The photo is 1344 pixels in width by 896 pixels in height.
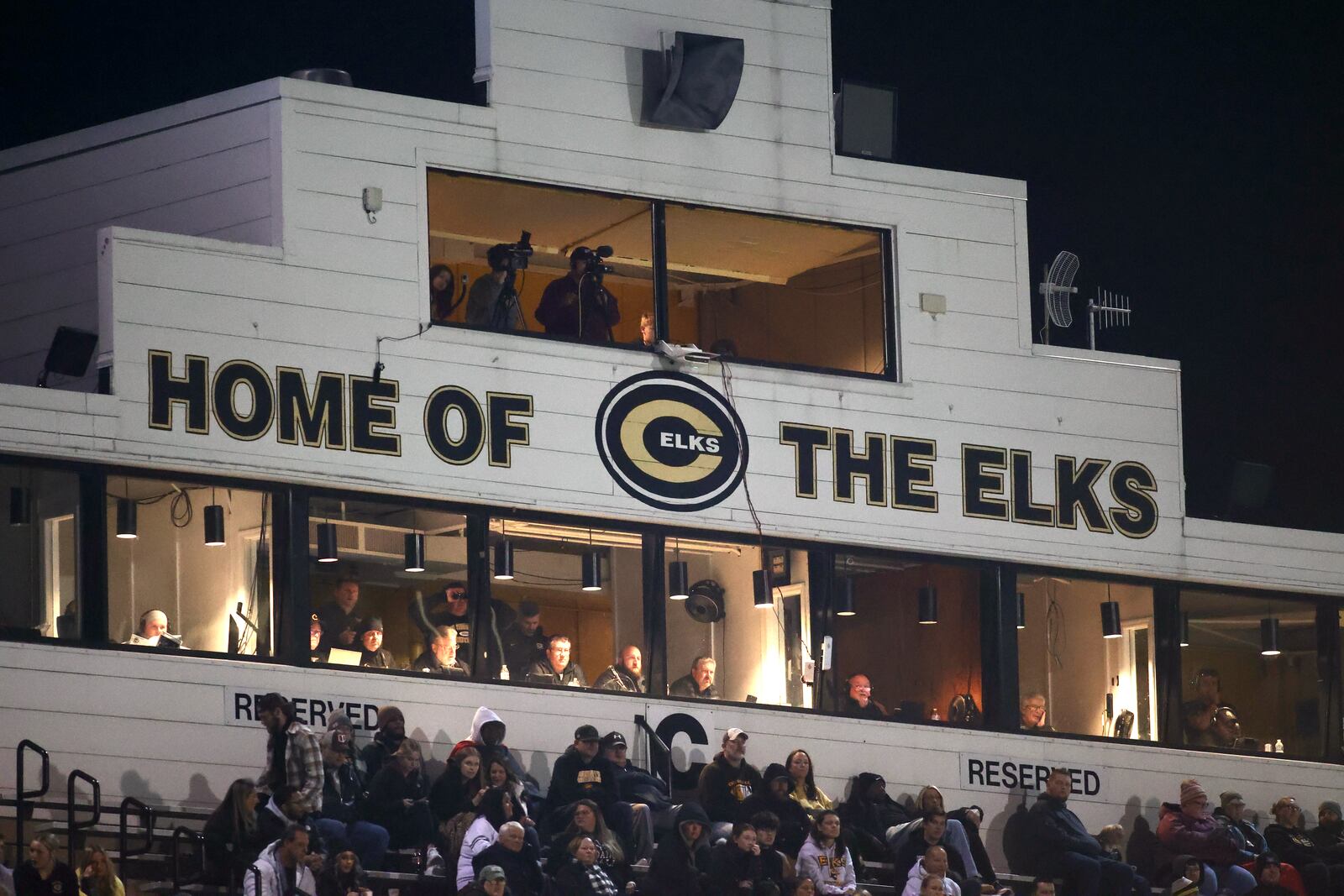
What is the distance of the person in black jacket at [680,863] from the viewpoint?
19.5 metres

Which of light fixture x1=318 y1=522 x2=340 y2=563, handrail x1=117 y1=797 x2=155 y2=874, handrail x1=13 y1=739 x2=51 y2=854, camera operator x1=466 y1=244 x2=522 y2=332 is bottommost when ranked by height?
handrail x1=117 y1=797 x2=155 y2=874

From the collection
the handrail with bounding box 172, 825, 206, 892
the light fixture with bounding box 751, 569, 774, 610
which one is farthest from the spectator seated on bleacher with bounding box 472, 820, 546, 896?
the light fixture with bounding box 751, 569, 774, 610

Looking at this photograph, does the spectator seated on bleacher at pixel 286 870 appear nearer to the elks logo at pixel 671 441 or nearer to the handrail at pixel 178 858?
the handrail at pixel 178 858

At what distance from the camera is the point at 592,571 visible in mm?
21859

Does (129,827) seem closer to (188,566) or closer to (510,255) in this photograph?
(188,566)

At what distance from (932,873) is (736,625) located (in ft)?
9.35

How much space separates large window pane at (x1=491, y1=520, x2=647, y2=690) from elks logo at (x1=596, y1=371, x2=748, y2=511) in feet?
1.60

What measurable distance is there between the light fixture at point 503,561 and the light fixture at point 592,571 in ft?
2.10

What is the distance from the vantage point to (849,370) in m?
23.2

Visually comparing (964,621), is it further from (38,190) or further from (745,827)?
(38,190)

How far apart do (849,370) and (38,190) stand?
6.58 meters

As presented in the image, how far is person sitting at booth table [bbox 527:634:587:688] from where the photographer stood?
21.5 metres

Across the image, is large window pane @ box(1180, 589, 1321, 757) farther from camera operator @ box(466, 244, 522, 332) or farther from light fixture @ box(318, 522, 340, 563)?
light fixture @ box(318, 522, 340, 563)

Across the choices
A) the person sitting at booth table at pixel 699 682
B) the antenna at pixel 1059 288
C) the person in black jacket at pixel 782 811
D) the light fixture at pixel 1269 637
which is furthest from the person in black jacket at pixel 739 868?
the light fixture at pixel 1269 637
